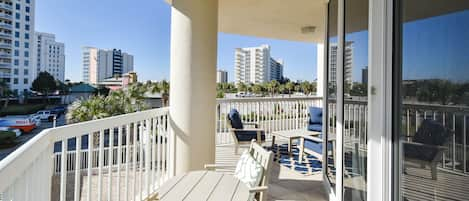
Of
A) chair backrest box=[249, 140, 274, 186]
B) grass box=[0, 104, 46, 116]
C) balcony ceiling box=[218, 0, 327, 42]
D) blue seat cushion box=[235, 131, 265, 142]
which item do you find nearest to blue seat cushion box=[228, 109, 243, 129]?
blue seat cushion box=[235, 131, 265, 142]

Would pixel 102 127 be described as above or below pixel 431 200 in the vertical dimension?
above

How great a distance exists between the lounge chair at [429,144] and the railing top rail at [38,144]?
1624 mm

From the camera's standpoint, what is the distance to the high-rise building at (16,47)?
5504 millimetres

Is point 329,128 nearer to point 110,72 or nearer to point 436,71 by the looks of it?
point 436,71

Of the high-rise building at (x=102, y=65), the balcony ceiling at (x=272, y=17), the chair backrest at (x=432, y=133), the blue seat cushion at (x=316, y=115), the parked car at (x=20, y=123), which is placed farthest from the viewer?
the high-rise building at (x=102, y=65)

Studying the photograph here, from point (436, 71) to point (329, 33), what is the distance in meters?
2.25

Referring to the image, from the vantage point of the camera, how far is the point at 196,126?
310cm

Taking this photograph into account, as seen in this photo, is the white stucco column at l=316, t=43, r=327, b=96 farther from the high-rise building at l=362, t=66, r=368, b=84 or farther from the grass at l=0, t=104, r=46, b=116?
the grass at l=0, t=104, r=46, b=116

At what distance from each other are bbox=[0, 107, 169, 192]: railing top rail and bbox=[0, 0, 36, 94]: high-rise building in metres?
4.53

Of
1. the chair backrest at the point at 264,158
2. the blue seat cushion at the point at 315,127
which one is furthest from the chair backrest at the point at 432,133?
the blue seat cushion at the point at 315,127

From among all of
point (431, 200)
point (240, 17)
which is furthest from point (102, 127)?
point (240, 17)

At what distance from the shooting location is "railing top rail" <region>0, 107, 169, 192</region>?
3.02 feet

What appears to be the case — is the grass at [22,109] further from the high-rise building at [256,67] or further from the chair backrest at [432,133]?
the high-rise building at [256,67]

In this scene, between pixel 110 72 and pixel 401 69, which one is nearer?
pixel 401 69
